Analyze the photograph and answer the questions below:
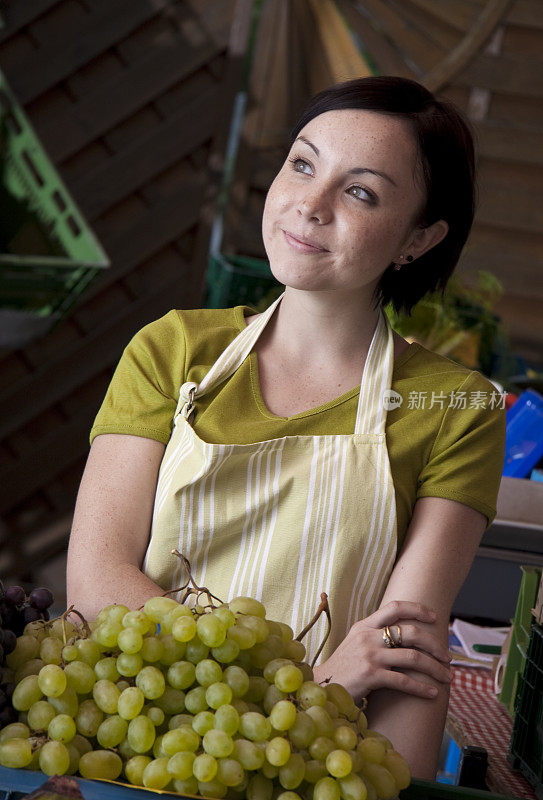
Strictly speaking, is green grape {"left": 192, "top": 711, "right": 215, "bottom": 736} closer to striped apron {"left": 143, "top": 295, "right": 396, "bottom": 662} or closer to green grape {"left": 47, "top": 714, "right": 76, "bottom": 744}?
green grape {"left": 47, "top": 714, "right": 76, "bottom": 744}

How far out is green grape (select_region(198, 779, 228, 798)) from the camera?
520mm

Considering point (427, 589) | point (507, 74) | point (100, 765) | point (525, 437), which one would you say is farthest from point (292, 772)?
point (507, 74)

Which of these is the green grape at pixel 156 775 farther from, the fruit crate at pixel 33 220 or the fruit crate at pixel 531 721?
the fruit crate at pixel 33 220

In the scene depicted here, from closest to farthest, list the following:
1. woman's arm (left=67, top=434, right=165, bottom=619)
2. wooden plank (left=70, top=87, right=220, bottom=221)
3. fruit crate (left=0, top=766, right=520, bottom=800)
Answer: fruit crate (left=0, top=766, right=520, bottom=800), woman's arm (left=67, top=434, right=165, bottom=619), wooden plank (left=70, top=87, right=220, bottom=221)

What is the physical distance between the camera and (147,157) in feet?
10.6

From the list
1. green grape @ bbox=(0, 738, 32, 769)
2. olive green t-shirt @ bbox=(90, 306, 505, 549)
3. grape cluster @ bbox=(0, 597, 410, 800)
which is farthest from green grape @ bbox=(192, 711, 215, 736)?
olive green t-shirt @ bbox=(90, 306, 505, 549)

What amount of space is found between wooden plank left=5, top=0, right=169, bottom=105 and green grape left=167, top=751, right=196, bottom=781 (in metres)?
2.92

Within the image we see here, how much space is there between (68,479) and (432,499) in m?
2.55

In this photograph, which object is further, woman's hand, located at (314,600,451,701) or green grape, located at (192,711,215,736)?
woman's hand, located at (314,600,451,701)

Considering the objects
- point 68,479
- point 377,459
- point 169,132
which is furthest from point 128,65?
point 377,459

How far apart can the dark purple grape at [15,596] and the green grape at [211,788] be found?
0.23 m

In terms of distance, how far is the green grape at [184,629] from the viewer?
0.58 metres

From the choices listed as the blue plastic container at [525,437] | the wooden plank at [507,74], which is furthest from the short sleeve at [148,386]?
the wooden plank at [507,74]

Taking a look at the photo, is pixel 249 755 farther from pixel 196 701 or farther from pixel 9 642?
pixel 9 642
